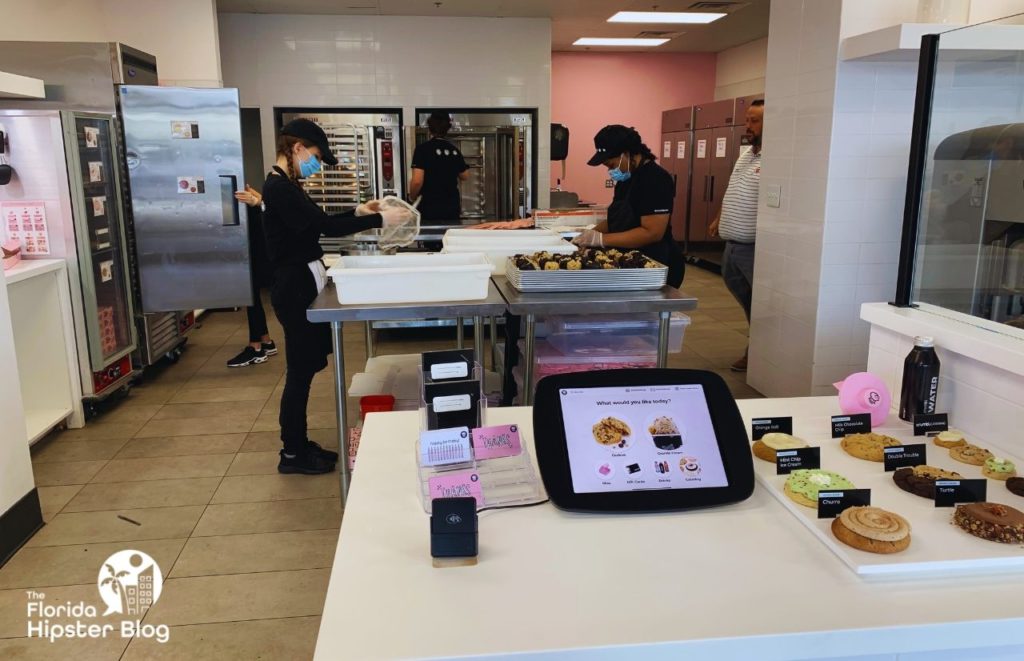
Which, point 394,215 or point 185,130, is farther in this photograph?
point 185,130

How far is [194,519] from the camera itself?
3018mm

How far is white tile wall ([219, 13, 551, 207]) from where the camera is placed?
768cm

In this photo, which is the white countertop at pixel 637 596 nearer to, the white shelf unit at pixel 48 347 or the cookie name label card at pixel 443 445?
the cookie name label card at pixel 443 445

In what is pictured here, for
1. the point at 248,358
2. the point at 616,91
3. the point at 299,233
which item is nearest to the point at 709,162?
the point at 616,91

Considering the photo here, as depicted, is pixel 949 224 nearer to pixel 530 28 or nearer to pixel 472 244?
pixel 472 244

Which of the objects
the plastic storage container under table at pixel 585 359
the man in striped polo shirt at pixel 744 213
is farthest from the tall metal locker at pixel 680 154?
the plastic storage container under table at pixel 585 359

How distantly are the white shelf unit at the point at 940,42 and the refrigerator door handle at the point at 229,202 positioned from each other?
3711mm

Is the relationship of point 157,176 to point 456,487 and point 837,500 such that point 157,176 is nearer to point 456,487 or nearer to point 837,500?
point 456,487

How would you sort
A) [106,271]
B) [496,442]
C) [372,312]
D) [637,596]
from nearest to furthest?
[637,596]
[496,442]
[372,312]
[106,271]

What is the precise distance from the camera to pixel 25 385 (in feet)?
12.9

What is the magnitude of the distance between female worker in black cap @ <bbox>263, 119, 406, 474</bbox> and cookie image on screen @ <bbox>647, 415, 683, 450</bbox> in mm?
2044

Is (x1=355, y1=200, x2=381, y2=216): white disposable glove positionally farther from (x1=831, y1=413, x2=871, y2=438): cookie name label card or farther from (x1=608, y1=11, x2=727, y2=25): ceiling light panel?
(x1=608, y1=11, x2=727, y2=25): ceiling light panel

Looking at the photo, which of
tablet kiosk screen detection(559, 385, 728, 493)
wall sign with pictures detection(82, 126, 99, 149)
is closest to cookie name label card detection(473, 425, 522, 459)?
tablet kiosk screen detection(559, 385, 728, 493)

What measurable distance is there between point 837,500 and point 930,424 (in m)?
0.53
